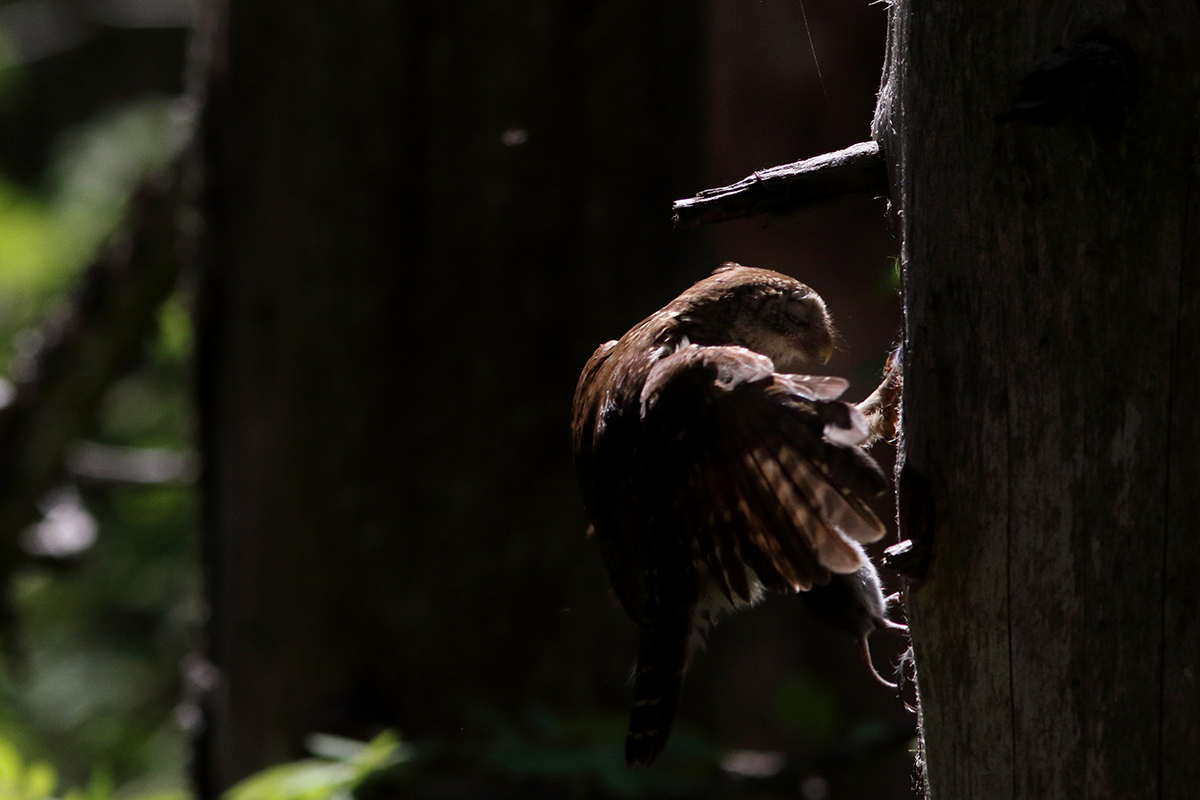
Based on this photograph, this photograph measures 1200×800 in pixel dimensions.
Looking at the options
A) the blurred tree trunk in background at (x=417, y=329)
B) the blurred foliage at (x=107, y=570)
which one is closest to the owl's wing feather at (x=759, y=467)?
the blurred tree trunk in background at (x=417, y=329)

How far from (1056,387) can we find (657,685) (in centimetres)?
97

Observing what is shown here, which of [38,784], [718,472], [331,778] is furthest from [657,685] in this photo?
[38,784]

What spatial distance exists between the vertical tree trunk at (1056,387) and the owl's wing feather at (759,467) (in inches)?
4.5

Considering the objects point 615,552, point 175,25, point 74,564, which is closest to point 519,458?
point 74,564

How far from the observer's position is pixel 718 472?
1.77 m

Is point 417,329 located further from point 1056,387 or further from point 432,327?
point 1056,387

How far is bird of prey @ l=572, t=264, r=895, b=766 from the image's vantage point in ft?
5.38

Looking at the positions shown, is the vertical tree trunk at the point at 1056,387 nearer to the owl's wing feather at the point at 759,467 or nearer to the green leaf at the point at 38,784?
the owl's wing feather at the point at 759,467

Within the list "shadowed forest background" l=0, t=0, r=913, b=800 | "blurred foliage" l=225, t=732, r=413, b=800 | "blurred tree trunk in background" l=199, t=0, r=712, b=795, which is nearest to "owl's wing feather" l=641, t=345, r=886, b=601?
"blurred foliage" l=225, t=732, r=413, b=800

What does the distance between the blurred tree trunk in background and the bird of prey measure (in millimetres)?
2281

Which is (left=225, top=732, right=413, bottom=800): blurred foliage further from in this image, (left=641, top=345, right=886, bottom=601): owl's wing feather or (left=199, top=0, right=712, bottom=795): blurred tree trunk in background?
(left=199, top=0, right=712, bottom=795): blurred tree trunk in background

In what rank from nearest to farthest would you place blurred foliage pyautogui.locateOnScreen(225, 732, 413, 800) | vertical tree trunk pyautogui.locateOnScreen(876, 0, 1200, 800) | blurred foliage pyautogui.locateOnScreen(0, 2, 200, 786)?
1. vertical tree trunk pyautogui.locateOnScreen(876, 0, 1200, 800)
2. blurred foliage pyautogui.locateOnScreen(225, 732, 413, 800)
3. blurred foliage pyautogui.locateOnScreen(0, 2, 200, 786)

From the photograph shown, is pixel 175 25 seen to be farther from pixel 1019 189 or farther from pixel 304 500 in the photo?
pixel 1019 189

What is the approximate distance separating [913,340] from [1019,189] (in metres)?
0.24
